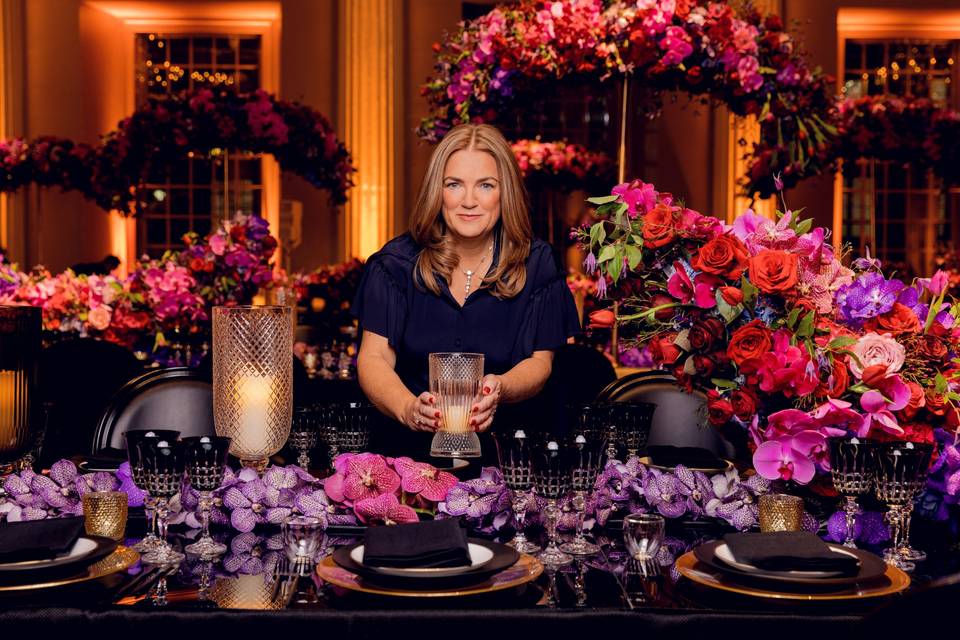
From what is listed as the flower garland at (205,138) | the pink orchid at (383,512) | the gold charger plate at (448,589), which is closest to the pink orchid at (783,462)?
the gold charger plate at (448,589)

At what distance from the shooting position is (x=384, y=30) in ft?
24.0

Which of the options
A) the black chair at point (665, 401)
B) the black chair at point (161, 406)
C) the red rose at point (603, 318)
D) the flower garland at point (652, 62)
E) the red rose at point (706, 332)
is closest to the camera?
the red rose at point (706, 332)

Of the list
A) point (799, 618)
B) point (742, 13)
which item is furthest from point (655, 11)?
point (799, 618)

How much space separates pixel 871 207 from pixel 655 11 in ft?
19.3

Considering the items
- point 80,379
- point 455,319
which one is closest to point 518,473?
point 455,319

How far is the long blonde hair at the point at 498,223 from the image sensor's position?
2484mm

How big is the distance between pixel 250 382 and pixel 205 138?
2.81 m

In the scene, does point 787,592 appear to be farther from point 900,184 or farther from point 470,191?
point 900,184

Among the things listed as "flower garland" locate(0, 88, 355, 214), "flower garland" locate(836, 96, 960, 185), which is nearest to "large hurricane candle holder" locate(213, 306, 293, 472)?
"flower garland" locate(0, 88, 355, 214)

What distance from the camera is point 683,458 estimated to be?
200 cm

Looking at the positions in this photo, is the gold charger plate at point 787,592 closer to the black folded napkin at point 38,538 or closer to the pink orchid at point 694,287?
the pink orchid at point 694,287

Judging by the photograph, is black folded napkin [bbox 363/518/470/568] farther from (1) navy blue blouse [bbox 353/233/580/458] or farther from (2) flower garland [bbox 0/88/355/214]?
(2) flower garland [bbox 0/88/355/214]

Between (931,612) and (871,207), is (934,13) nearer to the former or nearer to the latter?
(871,207)

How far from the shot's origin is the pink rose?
5.19 ft
